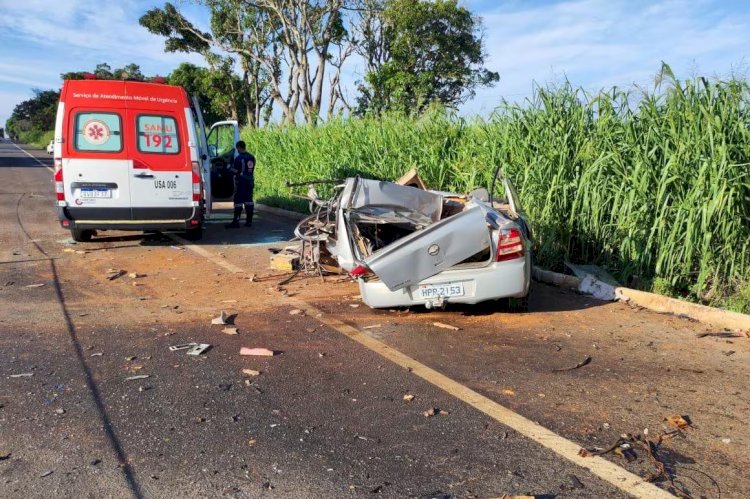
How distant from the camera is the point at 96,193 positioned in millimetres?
10000

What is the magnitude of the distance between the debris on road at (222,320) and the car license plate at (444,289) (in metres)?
1.94

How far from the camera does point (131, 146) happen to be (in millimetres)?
10109

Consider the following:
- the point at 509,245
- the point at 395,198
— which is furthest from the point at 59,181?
the point at 509,245

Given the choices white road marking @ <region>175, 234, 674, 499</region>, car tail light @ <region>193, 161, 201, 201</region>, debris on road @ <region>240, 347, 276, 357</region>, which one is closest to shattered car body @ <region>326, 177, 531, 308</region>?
white road marking @ <region>175, 234, 674, 499</region>

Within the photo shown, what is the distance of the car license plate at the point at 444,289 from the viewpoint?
637 cm

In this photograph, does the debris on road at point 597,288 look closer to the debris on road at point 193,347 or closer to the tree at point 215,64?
the debris on road at point 193,347

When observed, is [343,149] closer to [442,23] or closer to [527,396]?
[527,396]

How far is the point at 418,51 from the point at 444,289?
24.9m

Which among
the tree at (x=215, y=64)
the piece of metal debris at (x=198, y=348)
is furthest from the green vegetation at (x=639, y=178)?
the tree at (x=215, y=64)

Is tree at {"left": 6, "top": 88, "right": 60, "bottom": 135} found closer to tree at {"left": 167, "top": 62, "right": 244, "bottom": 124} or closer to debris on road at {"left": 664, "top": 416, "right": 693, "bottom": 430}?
tree at {"left": 167, "top": 62, "right": 244, "bottom": 124}

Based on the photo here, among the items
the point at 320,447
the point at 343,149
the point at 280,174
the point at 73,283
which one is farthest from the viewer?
the point at 280,174

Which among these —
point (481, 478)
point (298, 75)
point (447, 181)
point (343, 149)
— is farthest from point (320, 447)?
point (298, 75)

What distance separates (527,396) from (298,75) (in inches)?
982

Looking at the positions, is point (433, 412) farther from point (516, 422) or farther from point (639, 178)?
point (639, 178)
